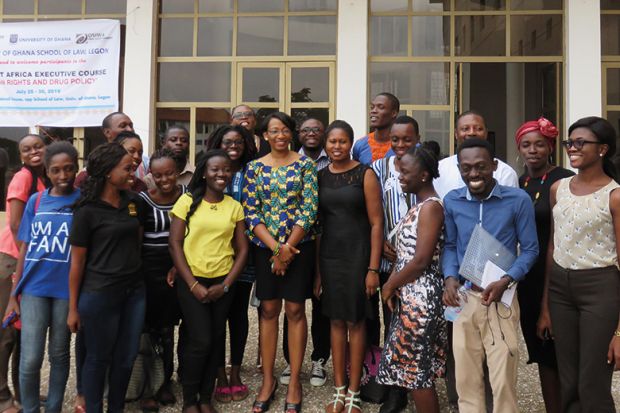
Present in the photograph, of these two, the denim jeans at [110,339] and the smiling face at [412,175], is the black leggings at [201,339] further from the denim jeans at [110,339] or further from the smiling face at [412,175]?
the smiling face at [412,175]

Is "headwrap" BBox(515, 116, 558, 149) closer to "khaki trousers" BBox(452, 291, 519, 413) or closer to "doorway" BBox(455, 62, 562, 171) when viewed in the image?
"khaki trousers" BBox(452, 291, 519, 413)

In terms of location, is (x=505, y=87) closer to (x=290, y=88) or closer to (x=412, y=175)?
(x=290, y=88)

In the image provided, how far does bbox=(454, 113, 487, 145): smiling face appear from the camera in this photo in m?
3.80

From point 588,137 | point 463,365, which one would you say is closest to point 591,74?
point 588,137

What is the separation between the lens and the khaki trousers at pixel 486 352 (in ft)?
9.41

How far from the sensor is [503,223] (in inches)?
115

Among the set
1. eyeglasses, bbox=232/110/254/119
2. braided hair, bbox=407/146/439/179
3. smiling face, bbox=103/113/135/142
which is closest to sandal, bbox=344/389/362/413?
braided hair, bbox=407/146/439/179

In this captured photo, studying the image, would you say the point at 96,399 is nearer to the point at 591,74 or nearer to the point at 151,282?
the point at 151,282

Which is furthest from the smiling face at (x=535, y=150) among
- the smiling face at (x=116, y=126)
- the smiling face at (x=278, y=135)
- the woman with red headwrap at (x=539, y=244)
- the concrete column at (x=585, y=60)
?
the concrete column at (x=585, y=60)

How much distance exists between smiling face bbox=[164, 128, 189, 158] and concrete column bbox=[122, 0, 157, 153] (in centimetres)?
466

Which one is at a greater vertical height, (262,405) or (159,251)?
(159,251)

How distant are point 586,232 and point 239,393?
2.59m

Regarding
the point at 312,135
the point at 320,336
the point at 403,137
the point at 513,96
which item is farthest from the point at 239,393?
the point at 513,96

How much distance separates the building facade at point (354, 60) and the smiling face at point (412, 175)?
213 inches
